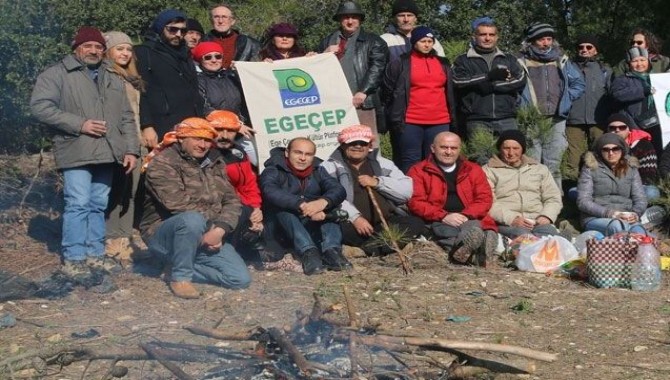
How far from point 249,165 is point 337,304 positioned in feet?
6.45

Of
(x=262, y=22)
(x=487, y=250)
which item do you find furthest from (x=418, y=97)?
(x=262, y=22)

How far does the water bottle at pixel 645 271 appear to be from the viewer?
796 cm

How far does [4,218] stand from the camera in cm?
941

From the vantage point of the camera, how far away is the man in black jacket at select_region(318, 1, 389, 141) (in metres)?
9.60

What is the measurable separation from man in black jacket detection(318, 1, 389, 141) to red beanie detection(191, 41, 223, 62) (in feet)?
4.27

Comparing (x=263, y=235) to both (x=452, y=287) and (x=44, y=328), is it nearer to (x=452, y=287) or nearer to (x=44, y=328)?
(x=452, y=287)

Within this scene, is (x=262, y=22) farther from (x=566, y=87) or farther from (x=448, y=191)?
(x=448, y=191)

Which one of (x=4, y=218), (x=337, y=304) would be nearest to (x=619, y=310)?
(x=337, y=304)

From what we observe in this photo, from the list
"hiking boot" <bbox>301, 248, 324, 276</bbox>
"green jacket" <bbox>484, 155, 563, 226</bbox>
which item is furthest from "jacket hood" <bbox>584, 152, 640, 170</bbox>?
"hiking boot" <bbox>301, 248, 324, 276</bbox>

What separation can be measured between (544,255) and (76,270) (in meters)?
Answer: 3.63

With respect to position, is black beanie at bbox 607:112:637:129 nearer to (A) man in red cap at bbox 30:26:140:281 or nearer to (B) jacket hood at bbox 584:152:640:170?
(B) jacket hood at bbox 584:152:640:170

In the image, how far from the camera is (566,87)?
10023 mm

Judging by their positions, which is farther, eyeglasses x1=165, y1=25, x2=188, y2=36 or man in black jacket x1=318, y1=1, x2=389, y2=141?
man in black jacket x1=318, y1=1, x2=389, y2=141

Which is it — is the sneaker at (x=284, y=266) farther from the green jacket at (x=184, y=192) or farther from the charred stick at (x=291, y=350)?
the charred stick at (x=291, y=350)
